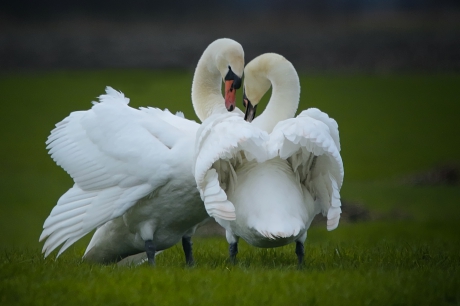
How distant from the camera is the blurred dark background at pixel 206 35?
39.1 meters

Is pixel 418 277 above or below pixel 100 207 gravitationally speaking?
below

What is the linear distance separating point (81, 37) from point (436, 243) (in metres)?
35.9

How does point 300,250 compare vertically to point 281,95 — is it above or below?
below

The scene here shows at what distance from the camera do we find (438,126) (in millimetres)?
28359

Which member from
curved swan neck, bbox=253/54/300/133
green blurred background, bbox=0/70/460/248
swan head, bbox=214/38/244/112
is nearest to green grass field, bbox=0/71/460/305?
green blurred background, bbox=0/70/460/248

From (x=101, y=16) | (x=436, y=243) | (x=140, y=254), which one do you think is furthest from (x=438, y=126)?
(x=101, y=16)

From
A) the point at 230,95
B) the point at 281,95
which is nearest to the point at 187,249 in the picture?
the point at 230,95

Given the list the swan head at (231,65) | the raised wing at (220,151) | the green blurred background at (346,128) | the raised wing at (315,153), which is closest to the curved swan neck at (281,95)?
the swan head at (231,65)

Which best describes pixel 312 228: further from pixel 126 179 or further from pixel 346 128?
pixel 346 128

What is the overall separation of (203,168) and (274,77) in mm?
1773

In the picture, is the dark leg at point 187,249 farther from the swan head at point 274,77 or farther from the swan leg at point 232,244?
the swan head at point 274,77

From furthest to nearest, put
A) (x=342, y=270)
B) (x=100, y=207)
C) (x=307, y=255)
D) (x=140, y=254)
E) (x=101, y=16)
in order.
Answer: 1. (x=101, y=16)
2. (x=140, y=254)
3. (x=307, y=255)
4. (x=100, y=207)
5. (x=342, y=270)

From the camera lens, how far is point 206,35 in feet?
142

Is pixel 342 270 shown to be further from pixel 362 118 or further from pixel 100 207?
pixel 362 118
